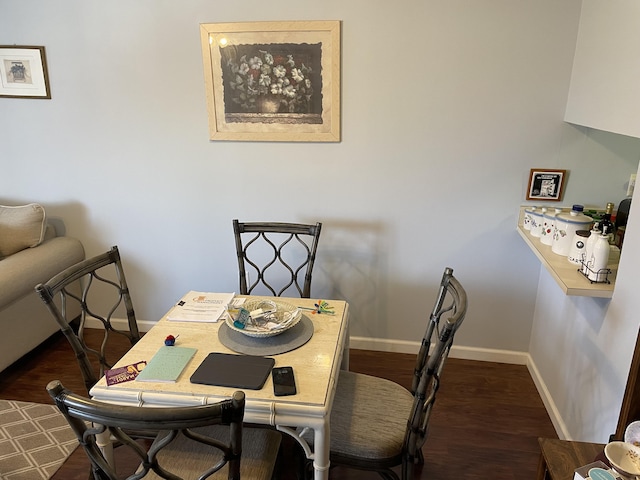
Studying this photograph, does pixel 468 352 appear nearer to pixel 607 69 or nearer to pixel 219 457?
pixel 607 69

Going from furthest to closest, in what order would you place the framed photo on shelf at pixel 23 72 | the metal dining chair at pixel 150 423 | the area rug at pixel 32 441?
the framed photo on shelf at pixel 23 72
the area rug at pixel 32 441
the metal dining chair at pixel 150 423

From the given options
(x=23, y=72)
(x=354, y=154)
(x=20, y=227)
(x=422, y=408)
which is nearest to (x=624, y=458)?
(x=422, y=408)

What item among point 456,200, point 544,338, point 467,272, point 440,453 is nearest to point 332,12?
point 456,200

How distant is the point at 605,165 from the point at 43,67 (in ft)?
10.4

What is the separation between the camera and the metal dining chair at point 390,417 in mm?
1582

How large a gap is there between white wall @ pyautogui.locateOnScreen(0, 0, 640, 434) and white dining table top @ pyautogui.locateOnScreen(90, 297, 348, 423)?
3.48ft

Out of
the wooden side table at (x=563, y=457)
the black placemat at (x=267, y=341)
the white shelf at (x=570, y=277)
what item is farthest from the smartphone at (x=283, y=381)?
the white shelf at (x=570, y=277)

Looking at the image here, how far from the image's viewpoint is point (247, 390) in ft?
4.96

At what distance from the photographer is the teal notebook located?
1.57 meters

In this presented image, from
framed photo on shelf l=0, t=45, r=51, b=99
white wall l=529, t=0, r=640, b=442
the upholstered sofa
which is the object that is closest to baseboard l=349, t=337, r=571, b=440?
white wall l=529, t=0, r=640, b=442

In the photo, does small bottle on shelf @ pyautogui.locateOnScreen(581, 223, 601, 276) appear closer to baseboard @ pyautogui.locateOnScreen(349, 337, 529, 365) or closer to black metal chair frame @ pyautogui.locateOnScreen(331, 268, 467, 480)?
black metal chair frame @ pyautogui.locateOnScreen(331, 268, 467, 480)

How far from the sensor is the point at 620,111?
5.84ft

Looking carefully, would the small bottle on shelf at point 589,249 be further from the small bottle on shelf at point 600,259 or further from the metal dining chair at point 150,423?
the metal dining chair at point 150,423

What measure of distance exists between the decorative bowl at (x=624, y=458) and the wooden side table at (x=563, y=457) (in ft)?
0.24
